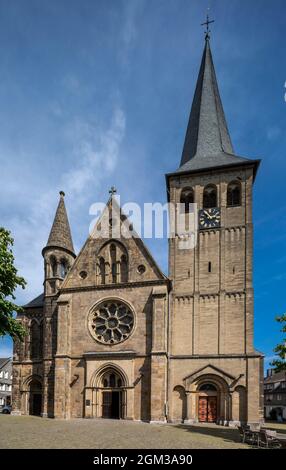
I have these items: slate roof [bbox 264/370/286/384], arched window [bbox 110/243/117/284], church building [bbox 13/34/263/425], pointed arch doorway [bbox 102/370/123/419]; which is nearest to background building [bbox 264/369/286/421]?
slate roof [bbox 264/370/286/384]

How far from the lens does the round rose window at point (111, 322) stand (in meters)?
31.4

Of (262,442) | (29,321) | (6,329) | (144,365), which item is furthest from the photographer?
(29,321)

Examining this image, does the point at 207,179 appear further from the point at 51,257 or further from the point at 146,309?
the point at 51,257

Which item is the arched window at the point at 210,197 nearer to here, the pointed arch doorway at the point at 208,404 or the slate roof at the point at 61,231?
the slate roof at the point at 61,231

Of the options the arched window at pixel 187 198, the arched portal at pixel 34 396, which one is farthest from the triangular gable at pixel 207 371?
the arched window at pixel 187 198

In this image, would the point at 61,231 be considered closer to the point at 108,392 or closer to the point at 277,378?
the point at 108,392

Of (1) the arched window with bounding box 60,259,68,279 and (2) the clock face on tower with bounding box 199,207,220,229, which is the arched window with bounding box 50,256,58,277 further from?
(2) the clock face on tower with bounding box 199,207,220,229

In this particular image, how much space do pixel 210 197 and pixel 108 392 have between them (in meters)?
18.0

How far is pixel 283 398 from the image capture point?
67688 millimetres

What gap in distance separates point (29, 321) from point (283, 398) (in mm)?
49768

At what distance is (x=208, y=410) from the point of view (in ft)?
98.5
